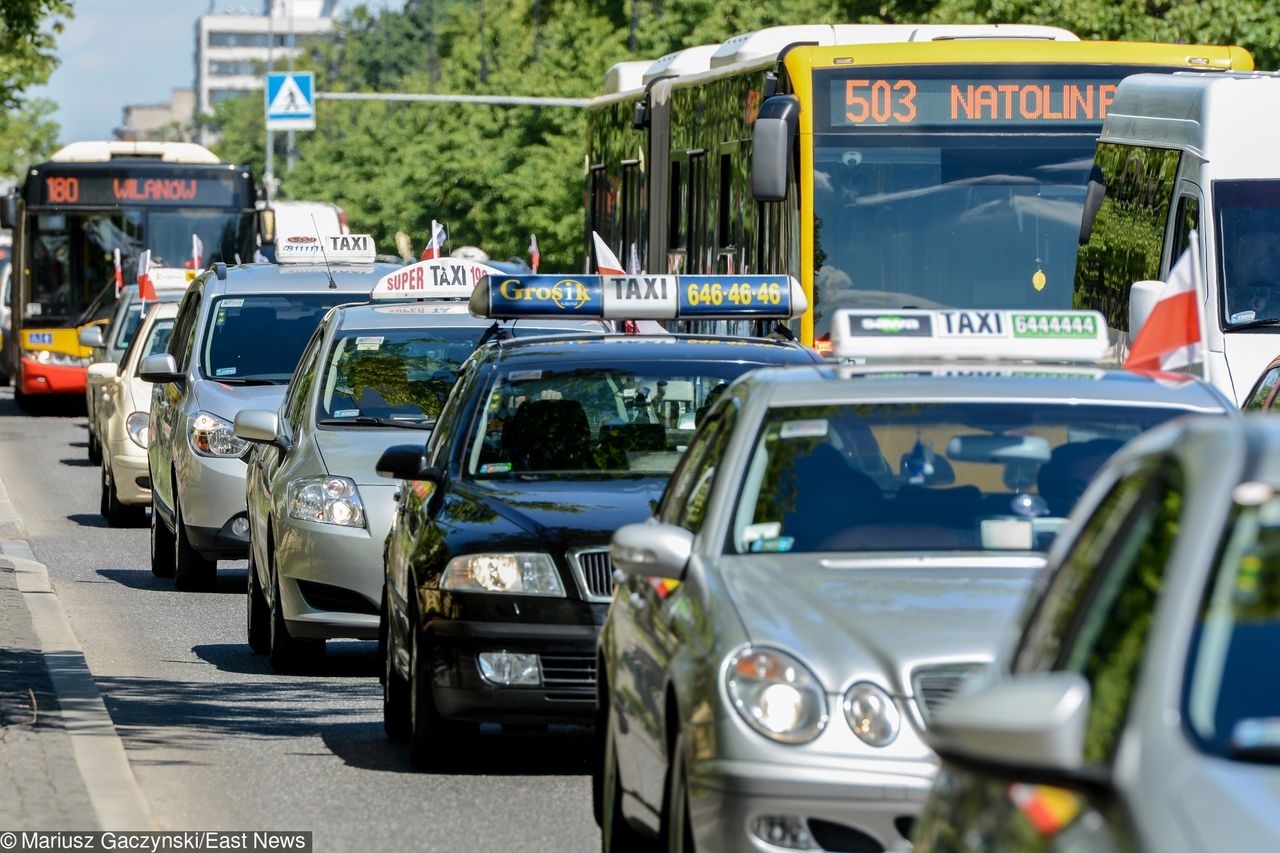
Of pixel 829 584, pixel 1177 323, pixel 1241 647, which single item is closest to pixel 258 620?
pixel 1177 323

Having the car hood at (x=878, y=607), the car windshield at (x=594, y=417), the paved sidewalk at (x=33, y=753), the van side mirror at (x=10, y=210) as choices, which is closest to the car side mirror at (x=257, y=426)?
the paved sidewalk at (x=33, y=753)

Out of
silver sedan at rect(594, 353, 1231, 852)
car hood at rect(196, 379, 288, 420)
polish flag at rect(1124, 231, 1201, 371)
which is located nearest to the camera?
silver sedan at rect(594, 353, 1231, 852)

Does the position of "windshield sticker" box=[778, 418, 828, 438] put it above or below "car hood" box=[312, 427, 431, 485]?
above

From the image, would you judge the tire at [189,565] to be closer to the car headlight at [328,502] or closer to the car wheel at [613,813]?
the car headlight at [328,502]

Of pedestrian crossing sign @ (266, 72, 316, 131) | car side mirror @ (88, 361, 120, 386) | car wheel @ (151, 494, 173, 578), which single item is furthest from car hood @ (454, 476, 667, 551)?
pedestrian crossing sign @ (266, 72, 316, 131)

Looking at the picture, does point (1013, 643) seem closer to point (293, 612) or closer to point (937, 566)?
point (937, 566)

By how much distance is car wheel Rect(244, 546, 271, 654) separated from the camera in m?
12.9

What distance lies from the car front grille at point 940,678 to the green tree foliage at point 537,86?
30.7 metres

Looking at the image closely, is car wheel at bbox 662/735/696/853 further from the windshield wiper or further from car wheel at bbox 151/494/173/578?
car wheel at bbox 151/494/173/578

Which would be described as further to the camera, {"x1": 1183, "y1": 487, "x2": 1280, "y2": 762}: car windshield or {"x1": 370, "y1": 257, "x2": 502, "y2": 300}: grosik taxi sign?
{"x1": 370, "y1": 257, "x2": 502, "y2": 300}: grosik taxi sign

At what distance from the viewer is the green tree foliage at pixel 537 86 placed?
36688 millimetres

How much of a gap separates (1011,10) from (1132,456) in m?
34.3

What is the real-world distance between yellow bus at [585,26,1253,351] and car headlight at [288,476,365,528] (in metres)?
4.97

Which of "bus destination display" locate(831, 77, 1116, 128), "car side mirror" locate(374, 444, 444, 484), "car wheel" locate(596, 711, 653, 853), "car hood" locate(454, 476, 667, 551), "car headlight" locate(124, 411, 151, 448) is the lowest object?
"car headlight" locate(124, 411, 151, 448)
